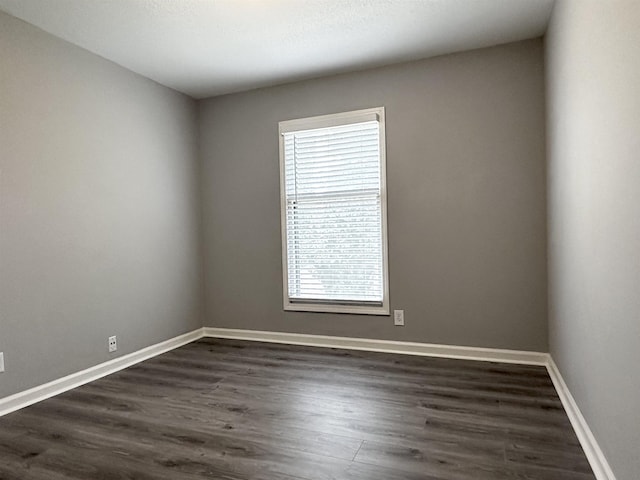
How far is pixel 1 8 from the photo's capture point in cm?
259

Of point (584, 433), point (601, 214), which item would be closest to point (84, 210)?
point (601, 214)

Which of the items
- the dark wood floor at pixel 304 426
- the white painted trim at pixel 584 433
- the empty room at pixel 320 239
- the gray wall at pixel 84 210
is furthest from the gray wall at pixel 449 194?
the gray wall at pixel 84 210

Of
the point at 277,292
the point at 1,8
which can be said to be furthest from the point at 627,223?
the point at 1,8

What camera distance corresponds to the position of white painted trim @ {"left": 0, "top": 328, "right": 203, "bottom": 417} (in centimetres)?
263

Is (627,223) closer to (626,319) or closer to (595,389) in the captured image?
(626,319)

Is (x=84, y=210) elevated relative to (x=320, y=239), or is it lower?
elevated

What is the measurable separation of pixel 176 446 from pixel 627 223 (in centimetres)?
223

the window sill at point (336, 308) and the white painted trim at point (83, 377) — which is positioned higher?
the window sill at point (336, 308)

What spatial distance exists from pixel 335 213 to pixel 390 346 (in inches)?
51.5

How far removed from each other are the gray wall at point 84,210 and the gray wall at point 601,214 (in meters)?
3.28

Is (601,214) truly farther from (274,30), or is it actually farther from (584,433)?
(274,30)

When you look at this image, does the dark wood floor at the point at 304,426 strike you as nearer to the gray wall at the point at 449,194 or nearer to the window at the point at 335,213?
the gray wall at the point at 449,194

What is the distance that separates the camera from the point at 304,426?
229 cm

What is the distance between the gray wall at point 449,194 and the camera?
3254mm
